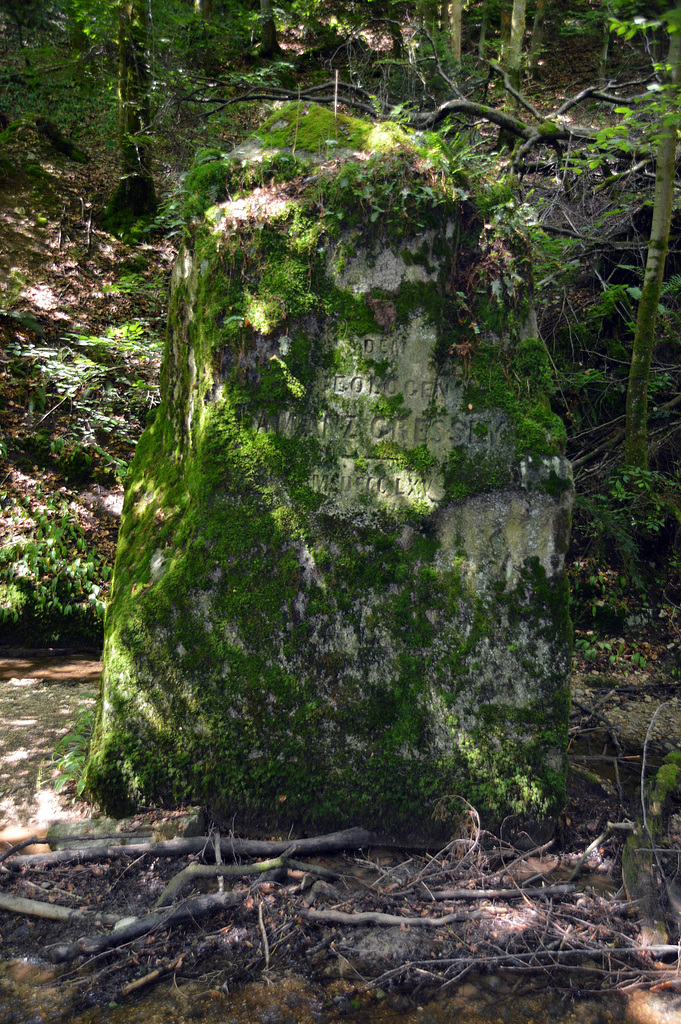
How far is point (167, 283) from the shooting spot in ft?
27.5

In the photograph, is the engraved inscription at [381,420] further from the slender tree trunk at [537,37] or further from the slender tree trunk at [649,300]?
the slender tree trunk at [537,37]

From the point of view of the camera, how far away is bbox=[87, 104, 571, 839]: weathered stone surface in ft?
11.1

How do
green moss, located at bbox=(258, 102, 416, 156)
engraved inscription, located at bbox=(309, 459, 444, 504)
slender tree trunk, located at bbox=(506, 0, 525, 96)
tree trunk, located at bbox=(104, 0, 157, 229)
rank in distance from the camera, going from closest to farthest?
engraved inscription, located at bbox=(309, 459, 444, 504) → green moss, located at bbox=(258, 102, 416, 156) → slender tree trunk, located at bbox=(506, 0, 525, 96) → tree trunk, located at bbox=(104, 0, 157, 229)

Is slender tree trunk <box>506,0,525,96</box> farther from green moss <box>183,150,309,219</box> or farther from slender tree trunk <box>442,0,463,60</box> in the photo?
green moss <box>183,150,309,219</box>

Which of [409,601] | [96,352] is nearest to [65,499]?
[96,352]

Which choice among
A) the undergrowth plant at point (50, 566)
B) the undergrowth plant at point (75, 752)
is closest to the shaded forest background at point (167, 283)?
the undergrowth plant at point (50, 566)

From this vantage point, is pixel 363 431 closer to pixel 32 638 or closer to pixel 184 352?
pixel 184 352

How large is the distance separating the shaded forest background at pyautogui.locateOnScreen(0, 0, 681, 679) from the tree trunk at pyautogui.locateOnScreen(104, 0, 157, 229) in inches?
1.3

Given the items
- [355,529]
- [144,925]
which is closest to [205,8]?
[355,529]

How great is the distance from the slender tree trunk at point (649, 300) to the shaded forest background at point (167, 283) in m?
0.24

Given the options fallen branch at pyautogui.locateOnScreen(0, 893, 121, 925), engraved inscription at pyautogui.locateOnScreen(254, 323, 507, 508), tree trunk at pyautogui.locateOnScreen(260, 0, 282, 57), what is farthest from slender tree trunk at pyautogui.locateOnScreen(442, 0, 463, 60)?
fallen branch at pyautogui.locateOnScreen(0, 893, 121, 925)

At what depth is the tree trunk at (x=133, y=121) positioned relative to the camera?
8.99 m

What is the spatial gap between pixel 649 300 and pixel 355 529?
4.60 metres

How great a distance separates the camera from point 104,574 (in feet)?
21.4
